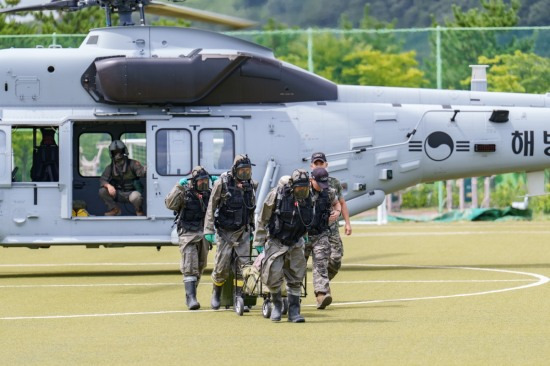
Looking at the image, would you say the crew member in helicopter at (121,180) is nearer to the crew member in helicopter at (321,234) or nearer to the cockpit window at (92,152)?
the cockpit window at (92,152)

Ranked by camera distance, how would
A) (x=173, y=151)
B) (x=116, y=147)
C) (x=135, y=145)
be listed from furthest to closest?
1. (x=135, y=145)
2. (x=116, y=147)
3. (x=173, y=151)

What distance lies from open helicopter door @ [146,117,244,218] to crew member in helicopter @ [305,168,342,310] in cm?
608

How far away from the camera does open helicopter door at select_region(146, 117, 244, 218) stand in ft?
74.1

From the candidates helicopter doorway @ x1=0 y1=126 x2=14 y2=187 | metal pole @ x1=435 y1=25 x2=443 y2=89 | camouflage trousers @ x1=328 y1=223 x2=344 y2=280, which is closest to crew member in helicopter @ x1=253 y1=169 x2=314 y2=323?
camouflage trousers @ x1=328 y1=223 x2=344 y2=280

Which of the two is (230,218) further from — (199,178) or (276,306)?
(276,306)

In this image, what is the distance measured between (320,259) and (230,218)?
1.15 meters

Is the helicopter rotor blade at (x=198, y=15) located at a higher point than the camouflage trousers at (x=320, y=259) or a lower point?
higher

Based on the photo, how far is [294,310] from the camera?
15.2 m

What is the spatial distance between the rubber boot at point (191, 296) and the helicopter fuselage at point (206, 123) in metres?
5.67

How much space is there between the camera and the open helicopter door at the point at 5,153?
73.4 feet

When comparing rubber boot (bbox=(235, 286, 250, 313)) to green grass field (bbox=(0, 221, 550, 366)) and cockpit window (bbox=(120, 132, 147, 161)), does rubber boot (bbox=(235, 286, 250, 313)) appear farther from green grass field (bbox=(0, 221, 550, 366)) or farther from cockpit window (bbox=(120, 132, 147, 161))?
cockpit window (bbox=(120, 132, 147, 161))

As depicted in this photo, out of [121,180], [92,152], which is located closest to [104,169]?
[121,180]

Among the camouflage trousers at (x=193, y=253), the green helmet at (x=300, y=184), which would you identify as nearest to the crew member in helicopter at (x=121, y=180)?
the camouflage trousers at (x=193, y=253)

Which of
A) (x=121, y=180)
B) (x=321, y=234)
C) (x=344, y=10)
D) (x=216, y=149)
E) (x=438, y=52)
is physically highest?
(x=344, y=10)
